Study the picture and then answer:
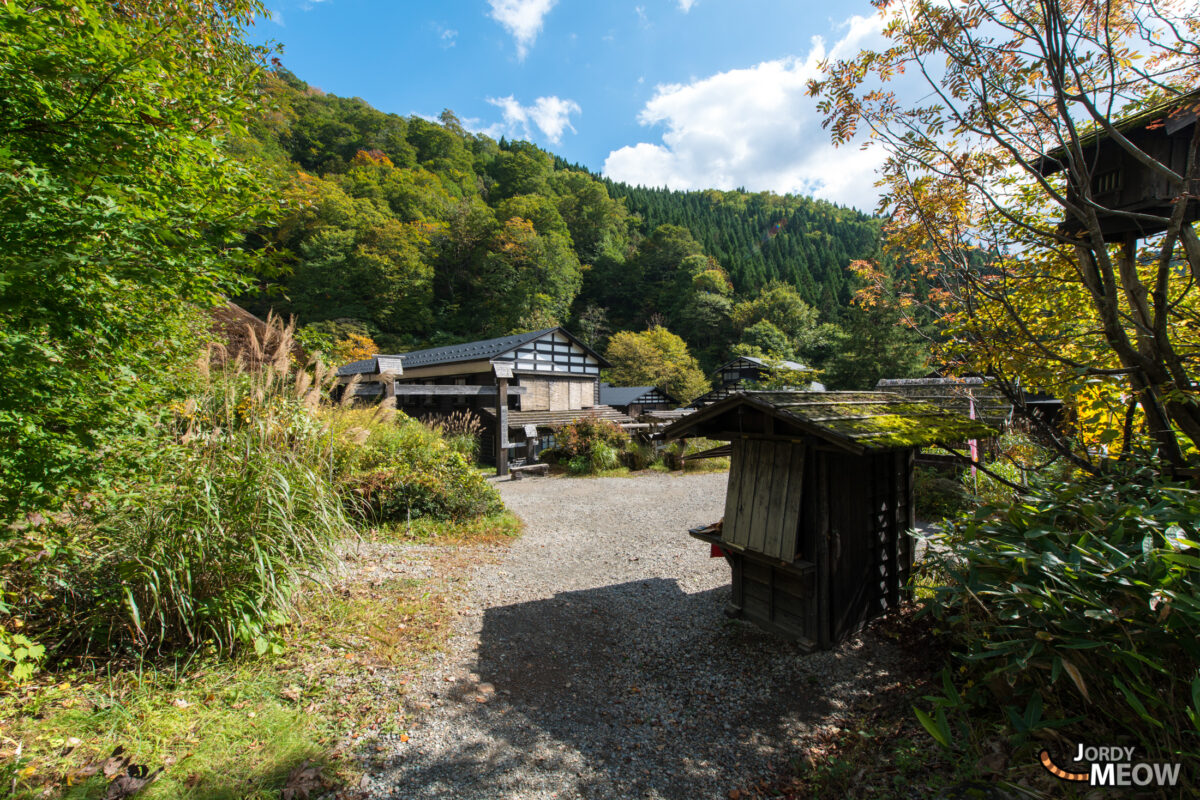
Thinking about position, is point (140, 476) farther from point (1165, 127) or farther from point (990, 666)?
point (1165, 127)

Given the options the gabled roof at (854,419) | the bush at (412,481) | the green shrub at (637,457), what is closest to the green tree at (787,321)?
the green shrub at (637,457)

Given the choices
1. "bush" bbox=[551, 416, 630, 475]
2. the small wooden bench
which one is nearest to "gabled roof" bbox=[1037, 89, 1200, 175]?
"bush" bbox=[551, 416, 630, 475]

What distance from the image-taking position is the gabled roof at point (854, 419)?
3475 mm

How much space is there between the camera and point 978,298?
142 inches

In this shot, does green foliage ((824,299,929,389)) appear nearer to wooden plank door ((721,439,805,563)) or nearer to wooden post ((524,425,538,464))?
wooden post ((524,425,538,464))

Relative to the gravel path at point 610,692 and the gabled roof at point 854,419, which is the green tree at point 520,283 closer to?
the gravel path at point 610,692

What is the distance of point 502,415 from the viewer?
12828 millimetres

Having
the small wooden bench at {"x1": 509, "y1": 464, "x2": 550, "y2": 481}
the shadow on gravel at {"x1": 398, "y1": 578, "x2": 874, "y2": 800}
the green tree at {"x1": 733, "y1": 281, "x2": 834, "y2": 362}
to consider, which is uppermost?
the green tree at {"x1": 733, "y1": 281, "x2": 834, "y2": 362}

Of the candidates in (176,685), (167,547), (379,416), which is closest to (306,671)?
(176,685)

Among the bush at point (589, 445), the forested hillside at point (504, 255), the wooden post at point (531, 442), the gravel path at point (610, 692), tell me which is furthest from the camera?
the forested hillside at point (504, 255)

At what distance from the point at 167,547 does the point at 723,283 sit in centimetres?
4390

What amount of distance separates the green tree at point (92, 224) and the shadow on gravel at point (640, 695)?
2726mm
